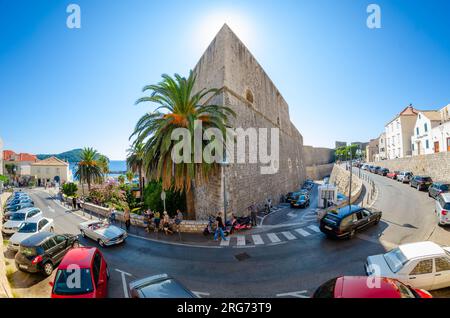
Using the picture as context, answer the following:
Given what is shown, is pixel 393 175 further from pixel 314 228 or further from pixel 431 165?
pixel 314 228

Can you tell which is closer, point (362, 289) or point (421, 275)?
point (362, 289)

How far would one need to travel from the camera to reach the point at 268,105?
2655cm

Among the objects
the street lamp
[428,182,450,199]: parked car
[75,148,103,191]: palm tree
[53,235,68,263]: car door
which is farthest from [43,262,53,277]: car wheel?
[75,148,103,191]: palm tree

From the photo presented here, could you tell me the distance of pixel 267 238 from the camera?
39.3 ft

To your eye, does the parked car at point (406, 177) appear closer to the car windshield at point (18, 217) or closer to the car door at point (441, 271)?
the car door at point (441, 271)

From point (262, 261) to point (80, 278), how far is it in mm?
6953

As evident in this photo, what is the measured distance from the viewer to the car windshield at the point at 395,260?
245 inches

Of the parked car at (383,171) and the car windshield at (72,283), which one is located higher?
the parked car at (383,171)

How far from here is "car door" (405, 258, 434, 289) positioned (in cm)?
602

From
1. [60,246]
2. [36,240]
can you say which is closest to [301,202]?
[60,246]

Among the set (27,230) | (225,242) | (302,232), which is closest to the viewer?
(27,230)

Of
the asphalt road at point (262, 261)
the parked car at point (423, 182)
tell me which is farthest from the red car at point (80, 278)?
the parked car at point (423, 182)

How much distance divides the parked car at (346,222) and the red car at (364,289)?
5.59 meters

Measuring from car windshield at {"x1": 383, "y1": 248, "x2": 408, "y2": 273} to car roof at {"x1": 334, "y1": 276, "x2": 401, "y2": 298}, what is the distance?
196 centimetres
